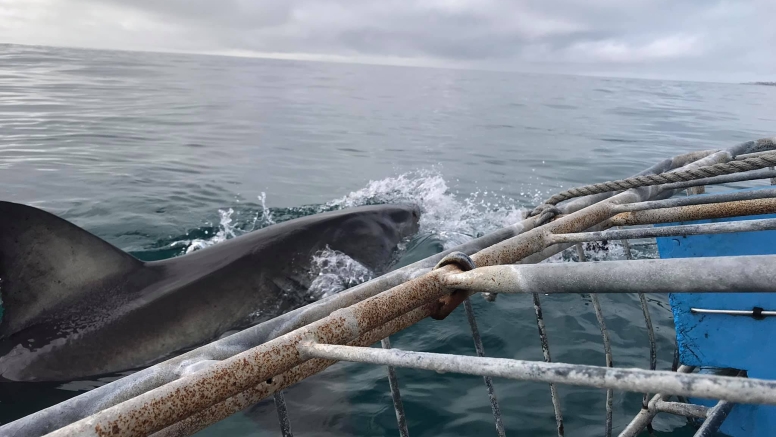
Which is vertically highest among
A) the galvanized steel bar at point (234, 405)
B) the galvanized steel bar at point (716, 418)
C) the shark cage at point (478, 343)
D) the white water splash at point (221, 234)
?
the shark cage at point (478, 343)

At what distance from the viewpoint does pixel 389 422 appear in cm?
369

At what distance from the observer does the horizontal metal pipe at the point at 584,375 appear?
0.96 metres

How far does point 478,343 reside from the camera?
2.48 m

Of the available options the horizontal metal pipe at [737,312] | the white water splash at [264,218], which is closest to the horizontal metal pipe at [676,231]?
the horizontal metal pipe at [737,312]

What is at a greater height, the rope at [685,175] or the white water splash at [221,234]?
the rope at [685,175]

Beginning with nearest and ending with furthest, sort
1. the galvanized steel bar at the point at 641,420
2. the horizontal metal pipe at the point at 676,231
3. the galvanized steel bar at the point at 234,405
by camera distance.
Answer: the galvanized steel bar at the point at 234,405
the horizontal metal pipe at the point at 676,231
the galvanized steel bar at the point at 641,420

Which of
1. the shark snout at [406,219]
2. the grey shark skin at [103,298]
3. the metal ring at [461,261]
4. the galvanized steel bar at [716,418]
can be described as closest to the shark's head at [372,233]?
the shark snout at [406,219]

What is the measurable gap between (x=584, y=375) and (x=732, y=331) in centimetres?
258

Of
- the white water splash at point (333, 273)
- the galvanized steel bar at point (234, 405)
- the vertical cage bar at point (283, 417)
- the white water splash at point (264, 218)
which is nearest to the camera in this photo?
the galvanized steel bar at point (234, 405)

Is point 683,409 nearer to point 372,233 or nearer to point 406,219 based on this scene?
point 372,233

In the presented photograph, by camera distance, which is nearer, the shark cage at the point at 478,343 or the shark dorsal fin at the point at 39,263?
the shark cage at the point at 478,343

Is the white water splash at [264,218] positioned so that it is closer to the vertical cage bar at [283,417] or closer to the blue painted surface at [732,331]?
the blue painted surface at [732,331]

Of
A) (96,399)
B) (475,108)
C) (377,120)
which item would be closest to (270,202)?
(96,399)

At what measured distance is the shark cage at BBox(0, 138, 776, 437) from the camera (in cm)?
112
